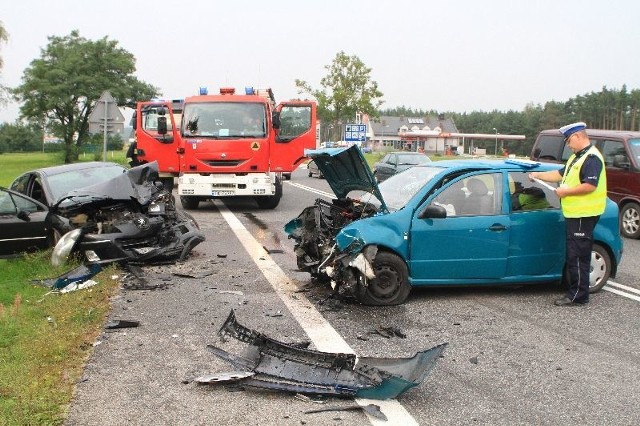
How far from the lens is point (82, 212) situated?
8.88 metres

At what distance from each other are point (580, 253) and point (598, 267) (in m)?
0.79

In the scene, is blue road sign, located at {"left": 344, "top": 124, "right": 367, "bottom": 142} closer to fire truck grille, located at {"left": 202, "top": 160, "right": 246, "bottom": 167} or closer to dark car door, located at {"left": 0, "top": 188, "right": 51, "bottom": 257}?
fire truck grille, located at {"left": 202, "top": 160, "right": 246, "bottom": 167}

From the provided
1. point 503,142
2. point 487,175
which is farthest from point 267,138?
point 503,142

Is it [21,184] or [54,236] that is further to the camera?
[21,184]

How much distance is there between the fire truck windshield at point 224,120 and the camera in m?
15.2

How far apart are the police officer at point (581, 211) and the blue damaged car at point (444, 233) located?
345 millimetres

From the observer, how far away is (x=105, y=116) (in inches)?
698

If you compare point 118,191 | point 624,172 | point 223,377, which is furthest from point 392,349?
point 624,172

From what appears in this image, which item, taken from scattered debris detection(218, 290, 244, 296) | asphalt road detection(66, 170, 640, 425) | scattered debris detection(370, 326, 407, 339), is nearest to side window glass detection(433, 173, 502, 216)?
asphalt road detection(66, 170, 640, 425)

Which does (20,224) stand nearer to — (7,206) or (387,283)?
Result: (7,206)

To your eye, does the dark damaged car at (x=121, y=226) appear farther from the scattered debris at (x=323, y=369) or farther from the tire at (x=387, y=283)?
the scattered debris at (x=323, y=369)

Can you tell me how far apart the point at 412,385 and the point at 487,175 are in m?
3.40

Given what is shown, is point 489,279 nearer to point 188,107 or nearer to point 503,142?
point 188,107

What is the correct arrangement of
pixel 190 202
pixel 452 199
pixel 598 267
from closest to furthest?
1. pixel 452 199
2. pixel 598 267
3. pixel 190 202
